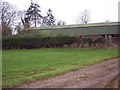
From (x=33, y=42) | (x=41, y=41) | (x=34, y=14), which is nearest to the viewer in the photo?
(x=41, y=41)

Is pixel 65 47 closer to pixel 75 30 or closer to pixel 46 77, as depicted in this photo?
pixel 75 30

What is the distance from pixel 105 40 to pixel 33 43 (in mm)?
14323

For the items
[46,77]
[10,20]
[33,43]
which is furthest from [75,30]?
[46,77]

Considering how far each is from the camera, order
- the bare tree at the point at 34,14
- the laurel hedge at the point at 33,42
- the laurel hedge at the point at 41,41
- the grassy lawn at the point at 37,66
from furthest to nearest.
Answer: the bare tree at the point at 34,14 < the laurel hedge at the point at 33,42 < the laurel hedge at the point at 41,41 < the grassy lawn at the point at 37,66

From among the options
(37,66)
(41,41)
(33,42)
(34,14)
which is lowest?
(37,66)

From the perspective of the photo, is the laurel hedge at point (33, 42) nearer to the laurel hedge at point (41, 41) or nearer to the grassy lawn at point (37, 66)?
the laurel hedge at point (41, 41)

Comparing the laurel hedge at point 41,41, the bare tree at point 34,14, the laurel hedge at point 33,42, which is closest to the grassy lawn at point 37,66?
the laurel hedge at point 41,41

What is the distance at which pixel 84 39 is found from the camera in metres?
28.8

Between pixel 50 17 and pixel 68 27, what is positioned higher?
pixel 50 17

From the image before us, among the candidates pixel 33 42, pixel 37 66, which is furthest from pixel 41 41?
pixel 37 66

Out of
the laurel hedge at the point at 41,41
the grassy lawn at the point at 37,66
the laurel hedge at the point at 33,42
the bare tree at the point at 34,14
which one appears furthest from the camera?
the bare tree at the point at 34,14

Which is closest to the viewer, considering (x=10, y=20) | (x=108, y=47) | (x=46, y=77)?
(x=46, y=77)

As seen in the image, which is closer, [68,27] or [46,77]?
[46,77]

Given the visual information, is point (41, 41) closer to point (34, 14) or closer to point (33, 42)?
point (33, 42)
